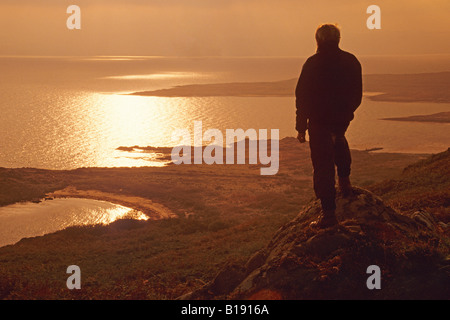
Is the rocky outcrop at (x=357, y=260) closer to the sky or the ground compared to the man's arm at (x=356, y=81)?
closer to the ground

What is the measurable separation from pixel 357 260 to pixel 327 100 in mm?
3228

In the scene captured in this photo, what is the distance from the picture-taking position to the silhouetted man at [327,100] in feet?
32.0

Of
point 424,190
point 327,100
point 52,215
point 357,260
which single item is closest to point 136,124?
point 52,215

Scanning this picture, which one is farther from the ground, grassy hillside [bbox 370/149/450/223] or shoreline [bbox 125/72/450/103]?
shoreline [bbox 125/72/450/103]

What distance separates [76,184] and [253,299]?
46397mm

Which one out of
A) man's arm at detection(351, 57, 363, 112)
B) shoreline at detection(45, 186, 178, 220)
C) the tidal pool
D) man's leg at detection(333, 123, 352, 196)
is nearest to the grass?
shoreline at detection(45, 186, 178, 220)

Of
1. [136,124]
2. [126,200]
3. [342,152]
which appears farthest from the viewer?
[136,124]

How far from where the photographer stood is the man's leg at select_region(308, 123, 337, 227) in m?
10.0

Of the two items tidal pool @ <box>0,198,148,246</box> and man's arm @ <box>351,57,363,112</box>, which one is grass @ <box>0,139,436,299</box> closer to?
tidal pool @ <box>0,198,148,246</box>

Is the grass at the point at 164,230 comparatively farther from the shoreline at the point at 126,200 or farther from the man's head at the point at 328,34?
the man's head at the point at 328,34

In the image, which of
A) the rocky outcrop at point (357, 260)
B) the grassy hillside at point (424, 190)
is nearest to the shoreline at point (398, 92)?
the grassy hillside at point (424, 190)

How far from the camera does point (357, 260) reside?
9.38m

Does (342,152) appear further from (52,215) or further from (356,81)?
(52,215)

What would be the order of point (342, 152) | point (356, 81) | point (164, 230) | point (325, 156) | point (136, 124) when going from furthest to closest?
point (136, 124)
point (164, 230)
point (342, 152)
point (325, 156)
point (356, 81)
